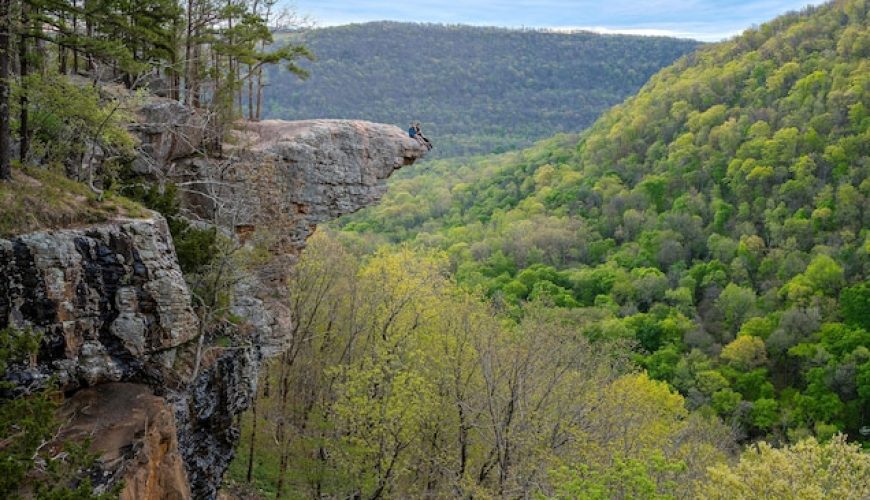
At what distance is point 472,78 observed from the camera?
461ft

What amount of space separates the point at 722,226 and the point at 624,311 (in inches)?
611

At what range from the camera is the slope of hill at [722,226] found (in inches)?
1786

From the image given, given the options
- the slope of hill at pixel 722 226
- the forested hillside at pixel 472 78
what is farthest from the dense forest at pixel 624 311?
the forested hillside at pixel 472 78

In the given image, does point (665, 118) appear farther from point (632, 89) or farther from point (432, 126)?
point (632, 89)

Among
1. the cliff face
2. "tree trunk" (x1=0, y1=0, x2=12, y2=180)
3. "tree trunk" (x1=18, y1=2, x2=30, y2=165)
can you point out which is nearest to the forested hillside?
the cliff face

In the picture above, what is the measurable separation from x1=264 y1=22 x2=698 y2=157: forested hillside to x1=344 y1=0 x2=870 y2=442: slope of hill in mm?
37518

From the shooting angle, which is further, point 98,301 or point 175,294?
point 175,294

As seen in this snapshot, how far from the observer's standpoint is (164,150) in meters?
19.9

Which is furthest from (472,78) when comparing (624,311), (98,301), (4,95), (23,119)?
(98,301)

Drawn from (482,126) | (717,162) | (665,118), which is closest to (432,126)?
(482,126)

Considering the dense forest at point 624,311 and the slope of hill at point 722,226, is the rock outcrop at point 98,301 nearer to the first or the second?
the dense forest at point 624,311

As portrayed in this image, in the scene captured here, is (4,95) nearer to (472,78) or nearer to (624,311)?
(624,311)

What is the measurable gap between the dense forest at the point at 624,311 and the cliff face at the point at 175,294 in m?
4.60

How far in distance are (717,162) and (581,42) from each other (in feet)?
325
